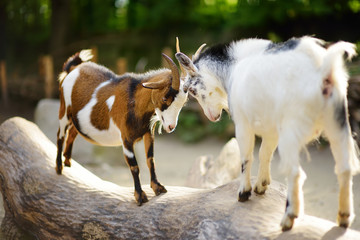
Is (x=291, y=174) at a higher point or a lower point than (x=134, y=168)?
higher

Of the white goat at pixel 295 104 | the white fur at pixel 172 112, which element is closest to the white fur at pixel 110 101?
the white fur at pixel 172 112

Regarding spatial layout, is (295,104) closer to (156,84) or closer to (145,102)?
(156,84)

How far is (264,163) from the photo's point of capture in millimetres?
3266

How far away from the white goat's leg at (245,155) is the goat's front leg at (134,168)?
32.8 inches

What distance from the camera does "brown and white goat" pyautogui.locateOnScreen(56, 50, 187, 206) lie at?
10.8 ft

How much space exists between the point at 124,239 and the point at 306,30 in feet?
27.9

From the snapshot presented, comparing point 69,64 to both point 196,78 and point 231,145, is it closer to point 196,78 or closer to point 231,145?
point 196,78

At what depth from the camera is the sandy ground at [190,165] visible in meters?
5.26

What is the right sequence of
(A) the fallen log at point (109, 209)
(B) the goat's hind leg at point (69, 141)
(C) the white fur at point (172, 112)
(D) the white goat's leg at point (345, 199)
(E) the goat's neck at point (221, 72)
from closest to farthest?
(D) the white goat's leg at point (345, 199) < (A) the fallen log at point (109, 209) < (E) the goat's neck at point (221, 72) < (C) the white fur at point (172, 112) < (B) the goat's hind leg at point (69, 141)

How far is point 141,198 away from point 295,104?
1.57 m

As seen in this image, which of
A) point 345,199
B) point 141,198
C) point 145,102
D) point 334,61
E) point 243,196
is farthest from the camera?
point 141,198

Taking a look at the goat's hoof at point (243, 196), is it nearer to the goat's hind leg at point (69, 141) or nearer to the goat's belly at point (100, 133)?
the goat's belly at point (100, 133)

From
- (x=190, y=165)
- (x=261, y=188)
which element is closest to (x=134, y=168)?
(x=261, y=188)

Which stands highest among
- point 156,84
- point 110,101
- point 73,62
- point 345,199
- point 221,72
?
point 221,72
